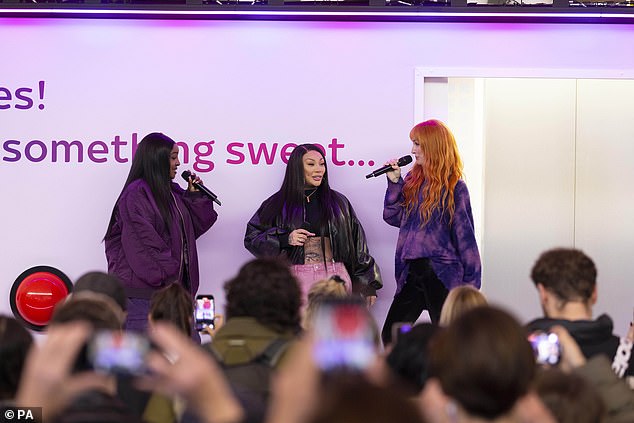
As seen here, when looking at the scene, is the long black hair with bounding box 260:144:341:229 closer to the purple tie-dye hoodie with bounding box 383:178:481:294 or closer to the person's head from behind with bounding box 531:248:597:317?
the purple tie-dye hoodie with bounding box 383:178:481:294

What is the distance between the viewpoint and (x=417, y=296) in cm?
725

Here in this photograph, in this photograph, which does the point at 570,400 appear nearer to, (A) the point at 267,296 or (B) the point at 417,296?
(A) the point at 267,296

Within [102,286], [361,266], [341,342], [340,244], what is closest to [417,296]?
[361,266]

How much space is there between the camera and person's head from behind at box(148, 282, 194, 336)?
191 inches

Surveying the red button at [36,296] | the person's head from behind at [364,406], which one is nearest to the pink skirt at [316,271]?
the red button at [36,296]

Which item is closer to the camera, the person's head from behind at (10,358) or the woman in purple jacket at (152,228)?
the person's head from behind at (10,358)

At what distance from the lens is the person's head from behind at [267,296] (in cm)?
385

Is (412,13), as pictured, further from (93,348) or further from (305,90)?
(93,348)

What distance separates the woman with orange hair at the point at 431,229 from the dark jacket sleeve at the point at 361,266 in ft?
0.89

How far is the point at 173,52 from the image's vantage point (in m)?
7.72

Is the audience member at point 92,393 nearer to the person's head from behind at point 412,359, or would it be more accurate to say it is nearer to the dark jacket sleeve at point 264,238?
the person's head from behind at point 412,359

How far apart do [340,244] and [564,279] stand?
326 centimetres

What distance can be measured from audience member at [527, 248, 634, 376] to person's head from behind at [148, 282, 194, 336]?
58.5 inches

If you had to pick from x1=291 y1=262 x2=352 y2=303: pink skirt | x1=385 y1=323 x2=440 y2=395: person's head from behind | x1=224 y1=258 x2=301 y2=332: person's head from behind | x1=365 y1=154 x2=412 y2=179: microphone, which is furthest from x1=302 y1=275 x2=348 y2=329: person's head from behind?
x1=365 y1=154 x2=412 y2=179: microphone
